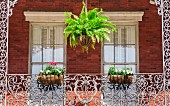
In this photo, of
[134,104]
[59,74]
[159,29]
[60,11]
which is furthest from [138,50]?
[59,74]

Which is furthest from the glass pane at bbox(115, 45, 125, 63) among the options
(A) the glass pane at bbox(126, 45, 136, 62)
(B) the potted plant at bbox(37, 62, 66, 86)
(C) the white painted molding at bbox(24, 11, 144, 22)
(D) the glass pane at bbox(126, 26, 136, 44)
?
(B) the potted plant at bbox(37, 62, 66, 86)

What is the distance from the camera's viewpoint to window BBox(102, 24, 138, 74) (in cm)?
1328

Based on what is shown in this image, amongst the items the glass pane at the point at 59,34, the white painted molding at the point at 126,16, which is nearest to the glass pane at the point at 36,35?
the glass pane at the point at 59,34

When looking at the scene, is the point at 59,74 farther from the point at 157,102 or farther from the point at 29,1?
the point at 29,1

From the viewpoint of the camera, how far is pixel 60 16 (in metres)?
13.0

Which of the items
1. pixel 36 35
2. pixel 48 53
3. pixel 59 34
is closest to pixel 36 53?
pixel 48 53

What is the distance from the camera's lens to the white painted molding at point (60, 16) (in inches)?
A: 511

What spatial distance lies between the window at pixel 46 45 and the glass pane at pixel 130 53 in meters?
2.07

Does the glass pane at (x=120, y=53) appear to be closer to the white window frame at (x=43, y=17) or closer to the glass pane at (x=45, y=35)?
the white window frame at (x=43, y=17)

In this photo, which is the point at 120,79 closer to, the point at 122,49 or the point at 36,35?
the point at 122,49

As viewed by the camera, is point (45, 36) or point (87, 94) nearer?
point (87, 94)

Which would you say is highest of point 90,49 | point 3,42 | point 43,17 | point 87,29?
point 43,17

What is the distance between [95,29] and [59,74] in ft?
5.03

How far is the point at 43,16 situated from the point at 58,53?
50.3 inches
